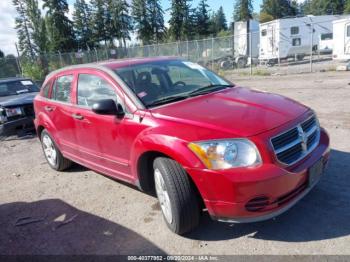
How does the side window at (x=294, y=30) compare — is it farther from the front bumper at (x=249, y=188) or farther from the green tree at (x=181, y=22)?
Result: the green tree at (x=181, y=22)

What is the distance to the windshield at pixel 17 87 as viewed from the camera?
997 centimetres

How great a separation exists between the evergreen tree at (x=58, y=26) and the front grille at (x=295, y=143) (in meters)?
55.3

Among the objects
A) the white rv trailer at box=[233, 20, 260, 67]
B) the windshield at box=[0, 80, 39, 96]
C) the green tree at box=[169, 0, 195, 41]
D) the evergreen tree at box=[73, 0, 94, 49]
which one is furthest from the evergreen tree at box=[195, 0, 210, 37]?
the windshield at box=[0, 80, 39, 96]

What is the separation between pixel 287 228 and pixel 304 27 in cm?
2573

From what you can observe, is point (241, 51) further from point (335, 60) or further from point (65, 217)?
point (65, 217)

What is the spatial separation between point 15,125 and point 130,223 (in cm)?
589

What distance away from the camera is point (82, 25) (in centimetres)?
5731

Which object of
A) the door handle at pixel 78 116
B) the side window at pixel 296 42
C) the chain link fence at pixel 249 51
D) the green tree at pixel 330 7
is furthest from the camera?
the green tree at pixel 330 7

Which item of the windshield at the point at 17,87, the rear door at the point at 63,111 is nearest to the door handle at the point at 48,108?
the rear door at the point at 63,111

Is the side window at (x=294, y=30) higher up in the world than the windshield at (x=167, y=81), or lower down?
higher up

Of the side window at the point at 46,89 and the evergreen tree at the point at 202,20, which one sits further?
the evergreen tree at the point at 202,20

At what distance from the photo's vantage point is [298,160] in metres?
3.08

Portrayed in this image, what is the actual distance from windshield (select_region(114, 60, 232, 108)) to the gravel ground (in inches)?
54.8

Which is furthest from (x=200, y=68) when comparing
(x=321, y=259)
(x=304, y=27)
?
(x=304, y=27)
